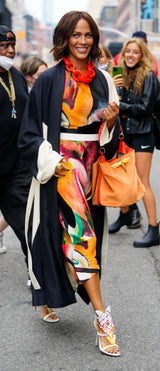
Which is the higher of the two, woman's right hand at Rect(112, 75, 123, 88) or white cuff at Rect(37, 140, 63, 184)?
woman's right hand at Rect(112, 75, 123, 88)

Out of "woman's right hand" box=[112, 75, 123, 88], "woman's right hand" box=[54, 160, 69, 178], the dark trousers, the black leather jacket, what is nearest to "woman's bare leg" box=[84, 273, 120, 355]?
"woman's right hand" box=[54, 160, 69, 178]

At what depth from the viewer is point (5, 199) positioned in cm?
501

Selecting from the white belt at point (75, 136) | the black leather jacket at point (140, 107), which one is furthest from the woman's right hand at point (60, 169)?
the black leather jacket at point (140, 107)

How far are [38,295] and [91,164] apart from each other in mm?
Answer: 816

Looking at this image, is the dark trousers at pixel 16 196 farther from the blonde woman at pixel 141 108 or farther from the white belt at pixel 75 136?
the blonde woman at pixel 141 108

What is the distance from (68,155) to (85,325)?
1138 millimetres

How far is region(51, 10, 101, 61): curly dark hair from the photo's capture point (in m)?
3.81

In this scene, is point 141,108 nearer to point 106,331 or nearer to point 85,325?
point 85,325

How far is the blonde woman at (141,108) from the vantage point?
6137 mm

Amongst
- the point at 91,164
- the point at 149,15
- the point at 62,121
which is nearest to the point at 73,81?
the point at 62,121

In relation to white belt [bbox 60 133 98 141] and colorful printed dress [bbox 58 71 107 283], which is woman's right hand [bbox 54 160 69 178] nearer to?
colorful printed dress [bbox 58 71 107 283]

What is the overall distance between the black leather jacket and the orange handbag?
7.25 feet

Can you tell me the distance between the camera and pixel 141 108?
241 inches

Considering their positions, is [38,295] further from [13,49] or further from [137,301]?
[13,49]
